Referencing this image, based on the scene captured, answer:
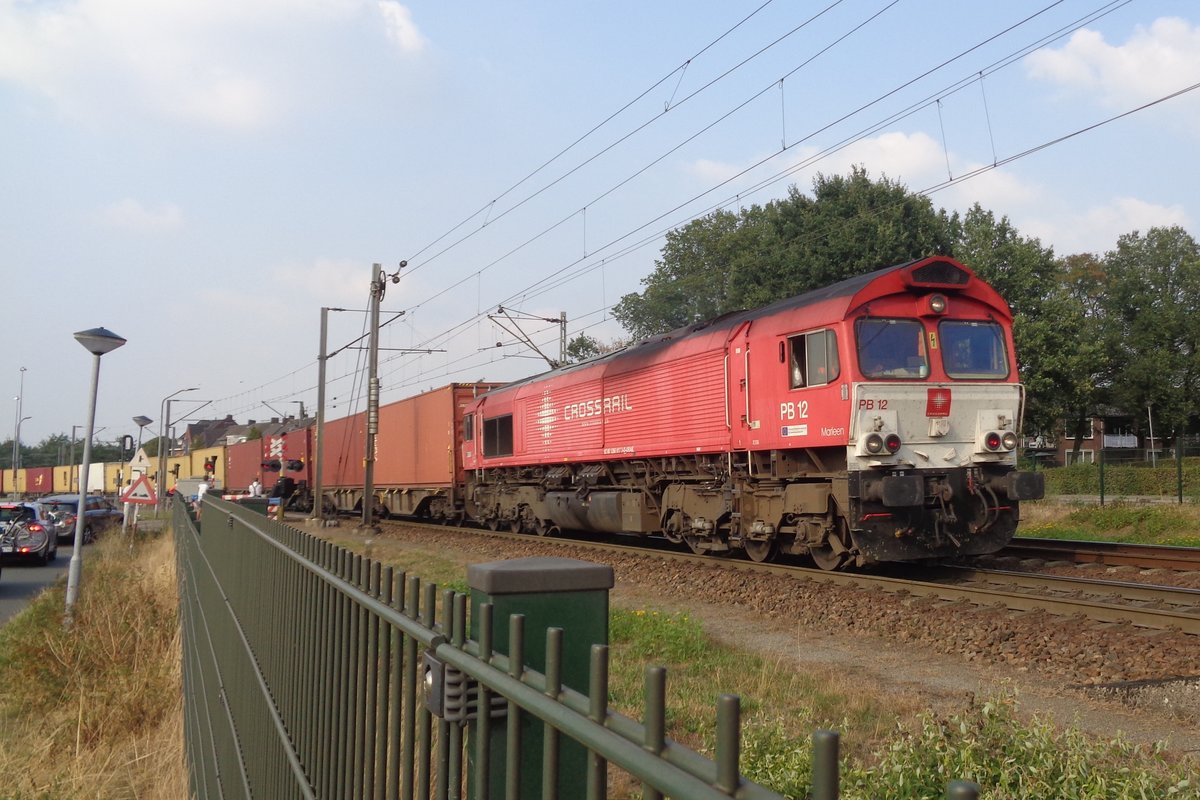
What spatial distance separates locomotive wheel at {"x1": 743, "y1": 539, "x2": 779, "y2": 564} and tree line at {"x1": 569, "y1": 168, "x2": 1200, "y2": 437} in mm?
25639

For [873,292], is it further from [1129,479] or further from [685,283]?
[685,283]

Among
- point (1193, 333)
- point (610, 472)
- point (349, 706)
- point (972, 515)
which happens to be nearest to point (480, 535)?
point (610, 472)

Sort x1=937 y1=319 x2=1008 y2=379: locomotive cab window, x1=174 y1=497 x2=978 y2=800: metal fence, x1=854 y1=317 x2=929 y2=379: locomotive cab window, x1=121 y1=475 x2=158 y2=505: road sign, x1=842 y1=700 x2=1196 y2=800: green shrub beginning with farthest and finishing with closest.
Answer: x1=121 y1=475 x2=158 y2=505: road sign < x1=937 y1=319 x2=1008 y2=379: locomotive cab window < x1=854 y1=317 x2=929 y2=379: locomotive cab window < x1=842 y1=700 x2=1196 y2=800: green shrub < x1=174 y1=497 x2=978 y2=800: metal fence

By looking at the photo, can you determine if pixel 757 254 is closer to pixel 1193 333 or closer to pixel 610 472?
pixel 610 472

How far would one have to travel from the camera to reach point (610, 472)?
1647cm

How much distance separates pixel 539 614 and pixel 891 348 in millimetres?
10042

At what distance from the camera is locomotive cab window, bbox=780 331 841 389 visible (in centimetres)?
1122

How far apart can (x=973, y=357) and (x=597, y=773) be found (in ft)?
38.4

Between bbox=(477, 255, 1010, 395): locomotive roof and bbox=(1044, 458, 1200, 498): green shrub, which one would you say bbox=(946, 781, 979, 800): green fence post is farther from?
bbox=(1044, 458, 1200, 498): green shrub

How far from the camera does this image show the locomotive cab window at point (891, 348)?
11172 mm

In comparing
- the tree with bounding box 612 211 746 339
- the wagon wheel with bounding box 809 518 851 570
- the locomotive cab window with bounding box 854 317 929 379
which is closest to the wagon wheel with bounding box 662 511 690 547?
the wagon wheel with bounding box 809 518 851 570

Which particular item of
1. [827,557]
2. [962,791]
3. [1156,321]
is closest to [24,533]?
[827,557]

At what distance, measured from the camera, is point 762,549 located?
41.3 feet

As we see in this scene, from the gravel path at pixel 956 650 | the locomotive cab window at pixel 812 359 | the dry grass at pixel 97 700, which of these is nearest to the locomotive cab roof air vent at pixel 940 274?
the locomotive cab window at pixel 812 359
